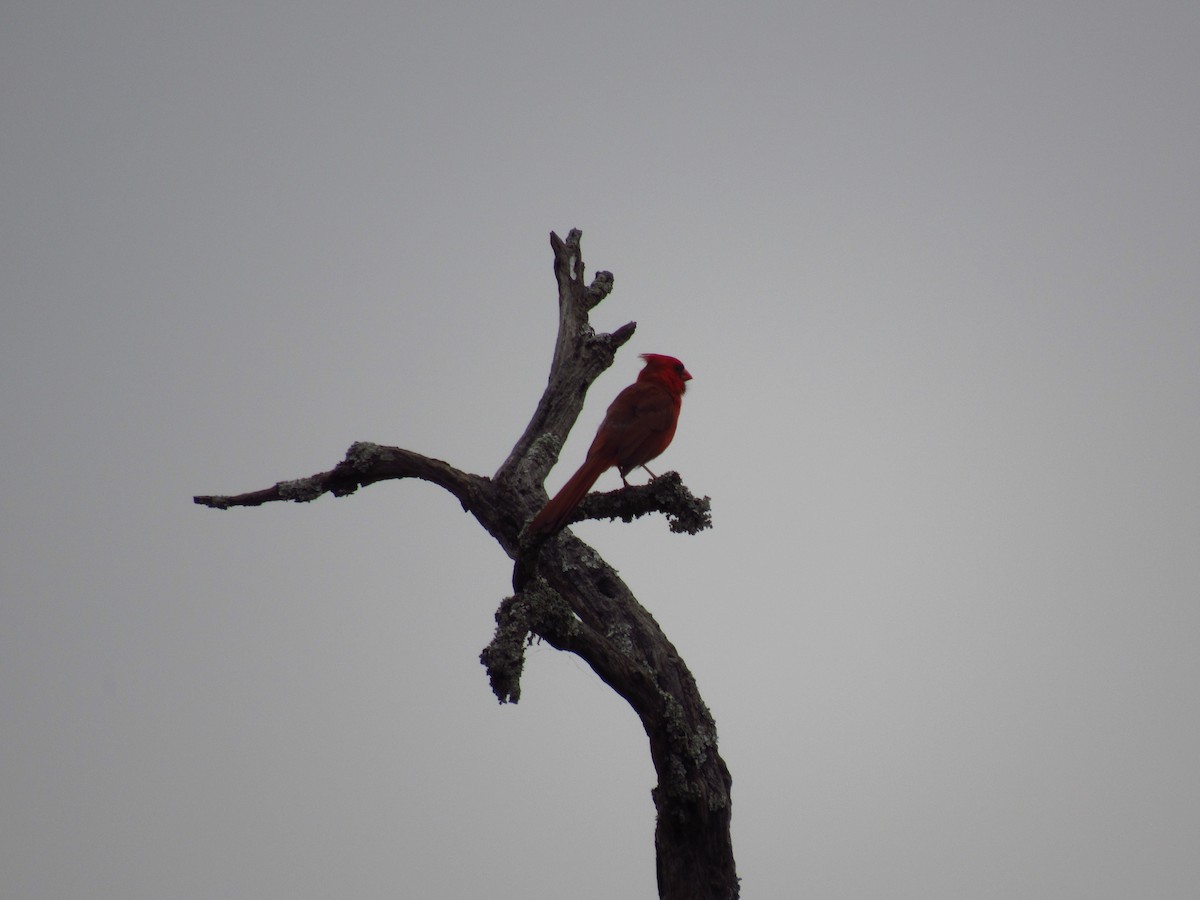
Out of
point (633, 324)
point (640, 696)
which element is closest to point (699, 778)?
point (640, 696)

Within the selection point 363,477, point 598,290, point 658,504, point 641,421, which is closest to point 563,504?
point 658,504

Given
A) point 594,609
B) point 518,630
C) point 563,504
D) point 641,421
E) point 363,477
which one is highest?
point 641,421

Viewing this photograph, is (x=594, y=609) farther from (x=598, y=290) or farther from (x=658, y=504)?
(x=598, y=290)

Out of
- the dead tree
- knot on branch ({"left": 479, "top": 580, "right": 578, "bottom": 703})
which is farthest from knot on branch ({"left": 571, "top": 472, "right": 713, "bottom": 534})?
knot on branch ({"left": 479, "top": 580, "right": 578, "bottom": 703})

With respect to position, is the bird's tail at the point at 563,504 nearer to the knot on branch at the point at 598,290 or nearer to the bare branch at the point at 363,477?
the bare branch at the point at 363,477

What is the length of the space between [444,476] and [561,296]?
1449mm

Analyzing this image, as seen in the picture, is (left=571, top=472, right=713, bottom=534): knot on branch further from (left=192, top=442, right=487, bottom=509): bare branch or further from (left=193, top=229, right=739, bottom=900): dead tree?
(left=192, top=442, right=487, bottom=509): bare branch

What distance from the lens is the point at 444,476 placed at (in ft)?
16.9

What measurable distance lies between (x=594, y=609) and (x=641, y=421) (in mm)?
1226

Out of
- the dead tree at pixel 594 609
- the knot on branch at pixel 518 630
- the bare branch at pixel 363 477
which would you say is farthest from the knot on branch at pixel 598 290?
the knot on branch at pixel 518 630

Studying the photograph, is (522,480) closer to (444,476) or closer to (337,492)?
(444,476)

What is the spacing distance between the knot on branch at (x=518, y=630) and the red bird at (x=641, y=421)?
0.82 m

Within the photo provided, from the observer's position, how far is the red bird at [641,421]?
18.3 ft

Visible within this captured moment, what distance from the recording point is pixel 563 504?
4594mm
